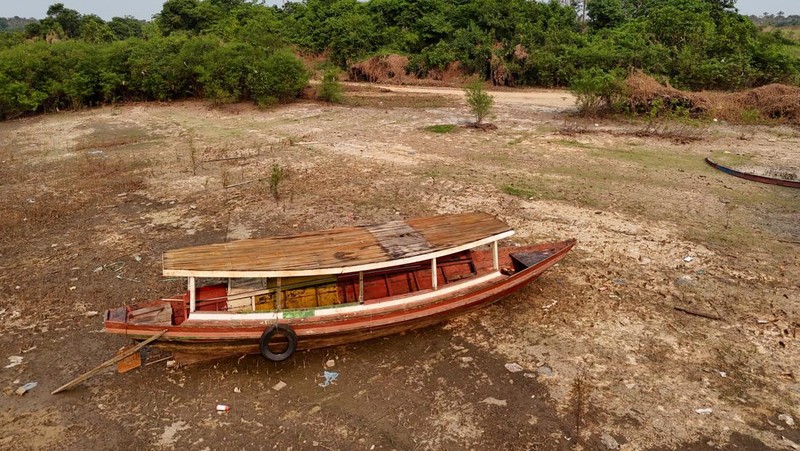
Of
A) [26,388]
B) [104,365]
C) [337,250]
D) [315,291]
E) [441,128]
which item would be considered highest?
[441,128]

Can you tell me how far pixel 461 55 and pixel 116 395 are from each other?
28.3m

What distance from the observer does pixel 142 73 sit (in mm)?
25641

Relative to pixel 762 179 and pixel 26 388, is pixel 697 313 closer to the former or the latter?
pixel 762 179

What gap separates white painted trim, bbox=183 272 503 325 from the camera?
6336 mm

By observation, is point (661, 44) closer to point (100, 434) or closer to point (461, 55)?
point (461, 55)

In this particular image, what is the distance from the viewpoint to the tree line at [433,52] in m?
23.3

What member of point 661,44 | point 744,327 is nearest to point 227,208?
point 744,327

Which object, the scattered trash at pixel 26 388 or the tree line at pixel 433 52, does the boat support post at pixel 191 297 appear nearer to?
the scattered trash at pixel 26 388

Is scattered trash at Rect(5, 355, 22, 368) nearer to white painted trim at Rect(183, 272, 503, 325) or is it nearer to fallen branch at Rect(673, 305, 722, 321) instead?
white painted trim at Rect(183, 272, 503, 325)

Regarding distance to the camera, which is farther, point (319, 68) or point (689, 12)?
point (319, 68)

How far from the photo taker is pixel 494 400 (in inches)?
233

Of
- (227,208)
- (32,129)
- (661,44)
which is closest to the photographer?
(227,208)

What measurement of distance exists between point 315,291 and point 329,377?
117cm

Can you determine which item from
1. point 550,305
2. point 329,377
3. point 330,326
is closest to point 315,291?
point 330,326
